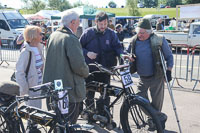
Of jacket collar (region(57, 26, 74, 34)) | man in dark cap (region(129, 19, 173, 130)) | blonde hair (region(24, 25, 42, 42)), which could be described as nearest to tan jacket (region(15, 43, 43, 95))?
blonde hair (region(24, 25, 42, 42))

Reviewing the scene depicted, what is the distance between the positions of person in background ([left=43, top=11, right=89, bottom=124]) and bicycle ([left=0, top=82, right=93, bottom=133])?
35 centimetres

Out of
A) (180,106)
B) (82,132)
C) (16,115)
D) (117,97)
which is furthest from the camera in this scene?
(180,106)

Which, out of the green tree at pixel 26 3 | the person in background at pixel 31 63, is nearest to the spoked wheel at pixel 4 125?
the person in background at pixel 31 63

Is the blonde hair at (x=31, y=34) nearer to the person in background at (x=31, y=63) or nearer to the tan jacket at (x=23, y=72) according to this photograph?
the person in background at (x=31, y=63)

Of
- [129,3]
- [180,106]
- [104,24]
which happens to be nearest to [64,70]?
[104,24]

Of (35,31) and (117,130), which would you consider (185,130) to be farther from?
(35,31)

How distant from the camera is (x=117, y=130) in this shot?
4.44 metres

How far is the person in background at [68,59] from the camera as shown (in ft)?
10.4

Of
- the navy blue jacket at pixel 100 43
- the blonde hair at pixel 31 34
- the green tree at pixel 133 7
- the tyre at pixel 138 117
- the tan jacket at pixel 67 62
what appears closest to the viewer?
the tan jacket at pixel 67 62

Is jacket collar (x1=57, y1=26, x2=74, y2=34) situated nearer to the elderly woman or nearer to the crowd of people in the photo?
the crowd of people

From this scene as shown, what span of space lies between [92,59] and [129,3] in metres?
47.3

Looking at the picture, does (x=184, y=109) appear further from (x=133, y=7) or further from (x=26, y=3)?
(x=26, y=3)

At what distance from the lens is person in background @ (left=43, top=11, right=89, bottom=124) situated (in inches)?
124

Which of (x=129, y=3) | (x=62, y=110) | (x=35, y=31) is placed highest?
(x=129, y=3)
